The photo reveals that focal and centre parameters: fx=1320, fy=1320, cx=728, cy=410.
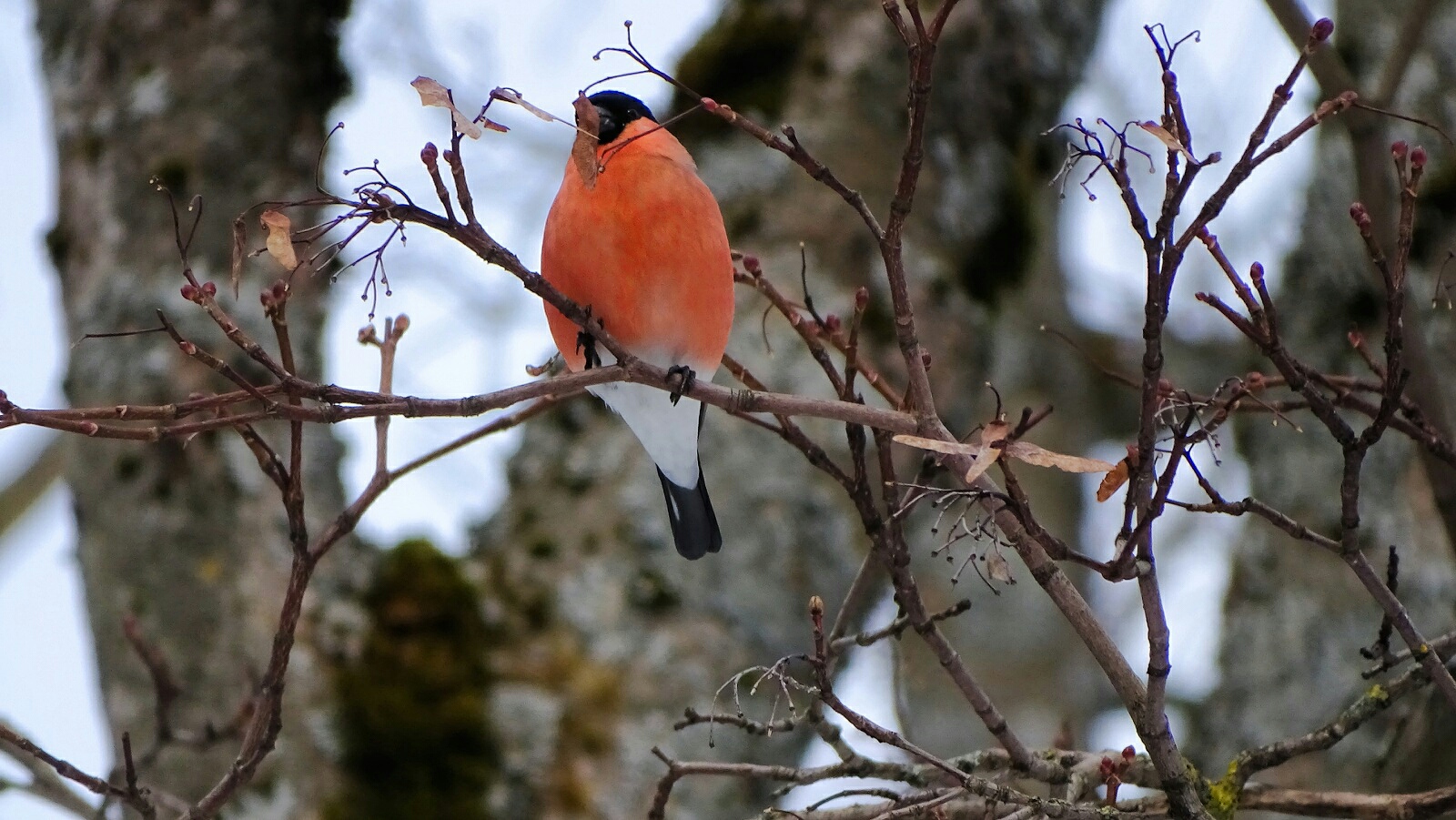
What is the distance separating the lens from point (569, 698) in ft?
9.21

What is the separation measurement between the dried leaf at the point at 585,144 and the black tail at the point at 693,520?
1.27 metres

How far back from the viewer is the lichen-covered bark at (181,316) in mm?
2688

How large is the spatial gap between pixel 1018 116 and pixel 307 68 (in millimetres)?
1910

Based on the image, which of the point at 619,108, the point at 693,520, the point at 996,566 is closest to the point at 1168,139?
the point at 996,566

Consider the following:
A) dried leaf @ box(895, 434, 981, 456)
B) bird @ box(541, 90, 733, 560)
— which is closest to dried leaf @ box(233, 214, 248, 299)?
dried leaf @ box(895, 434, 981, 456)

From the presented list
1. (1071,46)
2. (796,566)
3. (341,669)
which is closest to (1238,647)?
(796,566)

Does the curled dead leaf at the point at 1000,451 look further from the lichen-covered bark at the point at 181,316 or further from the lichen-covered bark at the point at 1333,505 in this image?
the lichen-covered bark at the point at 1333,505

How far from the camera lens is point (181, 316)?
291cm

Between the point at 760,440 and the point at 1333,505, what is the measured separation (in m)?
1.32

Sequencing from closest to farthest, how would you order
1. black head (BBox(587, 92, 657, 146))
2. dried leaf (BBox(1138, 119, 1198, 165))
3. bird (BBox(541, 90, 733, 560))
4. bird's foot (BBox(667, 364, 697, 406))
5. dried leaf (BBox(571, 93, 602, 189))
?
1. dried leaf (BBox(1138, 119, 1198, 165))
2. dried leaf (BBox(571, 93, 602, 189))
3. bird's foot (BBox(667, 364, 697, 406))
4. bird (BBox(541, 90, 733, 560))
5. black head (BBox(587, 92, 657, 146))

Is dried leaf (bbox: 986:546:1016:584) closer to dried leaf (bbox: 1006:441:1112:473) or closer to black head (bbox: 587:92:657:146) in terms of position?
dried leaf (bbox: 1006:441:1112:473)

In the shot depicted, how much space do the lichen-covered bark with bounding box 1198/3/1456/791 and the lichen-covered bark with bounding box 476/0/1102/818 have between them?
0.77 metres

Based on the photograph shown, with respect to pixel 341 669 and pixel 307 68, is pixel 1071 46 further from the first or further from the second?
pixel 341 669

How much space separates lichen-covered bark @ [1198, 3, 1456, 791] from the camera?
110 inches
